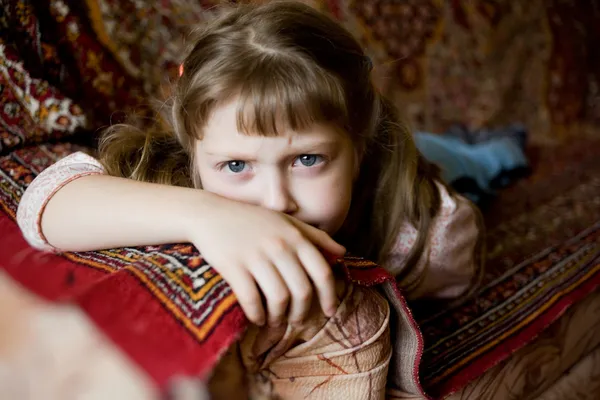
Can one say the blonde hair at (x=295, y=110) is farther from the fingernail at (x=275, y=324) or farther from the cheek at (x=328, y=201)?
the fingernail at (x=275, y=324)

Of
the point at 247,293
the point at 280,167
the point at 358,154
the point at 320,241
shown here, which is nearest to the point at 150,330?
the point at 247,293

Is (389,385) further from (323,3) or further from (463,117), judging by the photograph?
(463,117)

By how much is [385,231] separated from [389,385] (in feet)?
0.97

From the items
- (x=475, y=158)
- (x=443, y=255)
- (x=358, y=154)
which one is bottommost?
(x=475, y=158)

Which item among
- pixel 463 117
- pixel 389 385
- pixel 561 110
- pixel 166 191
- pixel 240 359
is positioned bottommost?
pixel 561 110

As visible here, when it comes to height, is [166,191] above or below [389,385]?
above

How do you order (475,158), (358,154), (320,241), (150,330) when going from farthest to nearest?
(475,158)
(358,154)
(320,241)
(150,330)

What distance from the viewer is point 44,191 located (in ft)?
2.37

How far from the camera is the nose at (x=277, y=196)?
2.40 ft

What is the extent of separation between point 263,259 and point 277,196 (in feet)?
0.65

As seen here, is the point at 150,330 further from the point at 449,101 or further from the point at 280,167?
the point at 449,101

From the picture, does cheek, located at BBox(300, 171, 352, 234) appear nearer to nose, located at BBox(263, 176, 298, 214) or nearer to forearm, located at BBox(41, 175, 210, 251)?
nose, located at BBox(263, 176, 298, 214)

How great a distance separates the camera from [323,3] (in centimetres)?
139

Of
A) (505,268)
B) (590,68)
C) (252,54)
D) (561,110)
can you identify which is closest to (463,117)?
(561,110)
